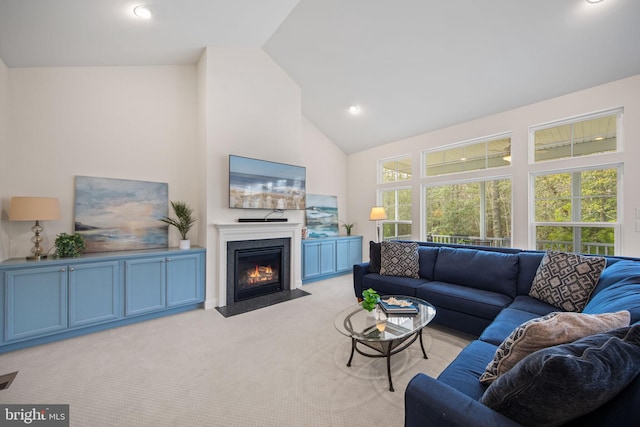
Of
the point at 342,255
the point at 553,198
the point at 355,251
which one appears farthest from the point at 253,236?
the point at 553,198

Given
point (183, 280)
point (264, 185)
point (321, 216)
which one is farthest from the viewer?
point (321, 216)

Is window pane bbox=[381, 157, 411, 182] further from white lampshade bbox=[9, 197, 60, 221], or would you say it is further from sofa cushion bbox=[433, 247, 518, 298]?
white lampshade bbox=[9, 197, 60, 221]

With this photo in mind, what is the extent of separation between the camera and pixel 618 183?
309 centimetres

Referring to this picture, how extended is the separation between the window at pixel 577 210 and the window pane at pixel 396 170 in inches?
80.4

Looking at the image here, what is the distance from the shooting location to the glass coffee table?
6.30 feet

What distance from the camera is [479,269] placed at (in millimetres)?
2932

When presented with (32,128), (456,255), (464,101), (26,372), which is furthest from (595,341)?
(32,128)

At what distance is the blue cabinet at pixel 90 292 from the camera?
2.40 m

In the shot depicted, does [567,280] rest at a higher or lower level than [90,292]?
higher

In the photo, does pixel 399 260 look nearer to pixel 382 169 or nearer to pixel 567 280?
pixel 567 280

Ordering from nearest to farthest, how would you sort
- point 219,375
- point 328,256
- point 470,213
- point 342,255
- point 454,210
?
point 219,375 → point 470,213 → point 454,210 → point 328,256 → point 342,255

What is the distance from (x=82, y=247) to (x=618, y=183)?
626 cm

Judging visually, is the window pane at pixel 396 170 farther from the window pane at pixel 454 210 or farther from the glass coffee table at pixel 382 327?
the glass coffee table at pixel 382 327

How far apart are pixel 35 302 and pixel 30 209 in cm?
90
